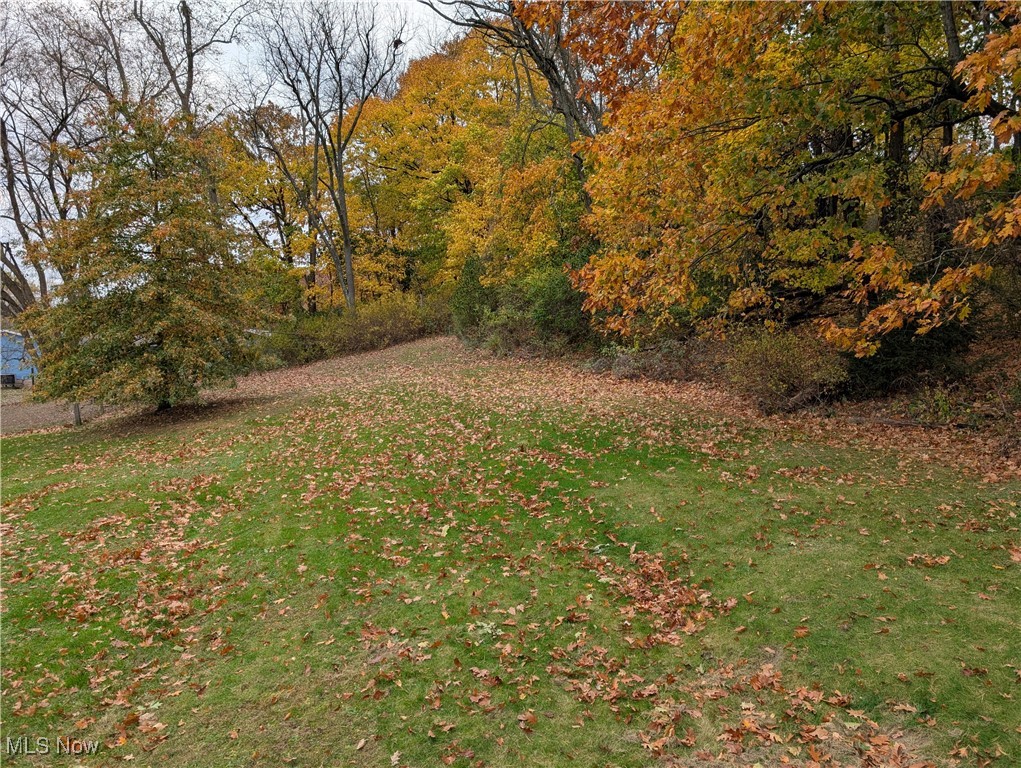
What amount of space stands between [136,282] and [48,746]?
40.0 feet

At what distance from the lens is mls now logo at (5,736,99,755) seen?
13.0ft

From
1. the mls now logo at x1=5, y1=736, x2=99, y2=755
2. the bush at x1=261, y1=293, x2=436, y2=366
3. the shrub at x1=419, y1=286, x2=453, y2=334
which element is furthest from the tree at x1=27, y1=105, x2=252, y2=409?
the shrub at x1=419, y1=286, x2=453, y2=334

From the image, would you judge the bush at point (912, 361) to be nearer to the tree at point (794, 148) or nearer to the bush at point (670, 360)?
the tree at point (794, 148)

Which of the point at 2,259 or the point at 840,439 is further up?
the point at 2,259

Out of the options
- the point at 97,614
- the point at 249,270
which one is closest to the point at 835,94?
the point at 97,614

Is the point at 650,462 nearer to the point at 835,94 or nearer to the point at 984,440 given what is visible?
the point at 984,440

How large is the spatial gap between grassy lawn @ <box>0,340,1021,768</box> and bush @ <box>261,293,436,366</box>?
17461mm

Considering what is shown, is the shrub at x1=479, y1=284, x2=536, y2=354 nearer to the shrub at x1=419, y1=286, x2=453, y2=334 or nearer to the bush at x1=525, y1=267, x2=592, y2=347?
the bush at x1=525, y1=267, x2=592, y2=347

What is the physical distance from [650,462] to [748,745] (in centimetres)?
520

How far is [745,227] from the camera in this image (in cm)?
822

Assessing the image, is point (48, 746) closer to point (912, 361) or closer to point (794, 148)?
point (794, 148)

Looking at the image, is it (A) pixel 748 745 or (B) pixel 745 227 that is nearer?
(A) pixel 748 745

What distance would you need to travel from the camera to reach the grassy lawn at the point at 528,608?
3.92 meters

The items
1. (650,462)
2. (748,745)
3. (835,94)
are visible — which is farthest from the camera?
(650,462)
